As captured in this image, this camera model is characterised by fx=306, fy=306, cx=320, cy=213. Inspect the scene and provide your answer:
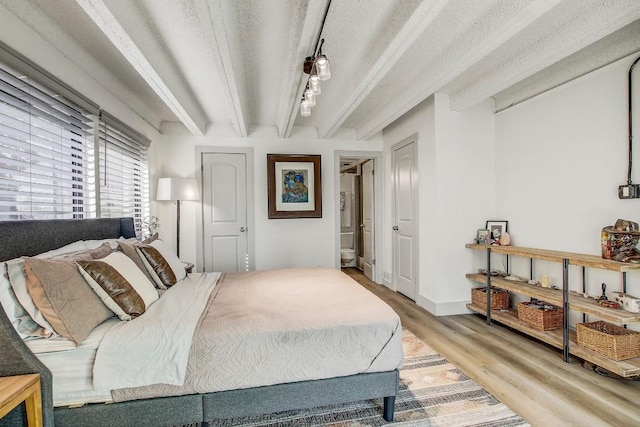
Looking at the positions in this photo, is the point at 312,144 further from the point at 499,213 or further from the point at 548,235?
the point at 548,235

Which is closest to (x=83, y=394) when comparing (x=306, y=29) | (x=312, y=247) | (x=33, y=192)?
(x=33, y=192)

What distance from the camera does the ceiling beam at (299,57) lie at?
168cm

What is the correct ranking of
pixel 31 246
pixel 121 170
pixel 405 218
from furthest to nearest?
pixel 405 218, pixel 121 170, pixel 31 246

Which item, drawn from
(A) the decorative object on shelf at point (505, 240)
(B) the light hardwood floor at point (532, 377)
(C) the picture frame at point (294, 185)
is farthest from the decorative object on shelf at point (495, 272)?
(C) the picture frame at point (294, 185)

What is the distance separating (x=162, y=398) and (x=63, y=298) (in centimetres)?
65

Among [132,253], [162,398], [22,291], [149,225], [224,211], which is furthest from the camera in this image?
[224,211]

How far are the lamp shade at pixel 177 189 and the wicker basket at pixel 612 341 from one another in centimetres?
401

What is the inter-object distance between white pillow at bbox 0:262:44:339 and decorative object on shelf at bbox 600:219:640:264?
3432 mm

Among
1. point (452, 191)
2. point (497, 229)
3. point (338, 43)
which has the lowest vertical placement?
point (497, 229)

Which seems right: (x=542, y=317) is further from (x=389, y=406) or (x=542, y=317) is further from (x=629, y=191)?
(x=389, y=406)

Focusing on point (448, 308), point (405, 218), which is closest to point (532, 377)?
point (448, 308)

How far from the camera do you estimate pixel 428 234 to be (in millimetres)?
3520

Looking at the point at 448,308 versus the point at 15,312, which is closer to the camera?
the point at 15,312

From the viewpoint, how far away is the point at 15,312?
1.34m
